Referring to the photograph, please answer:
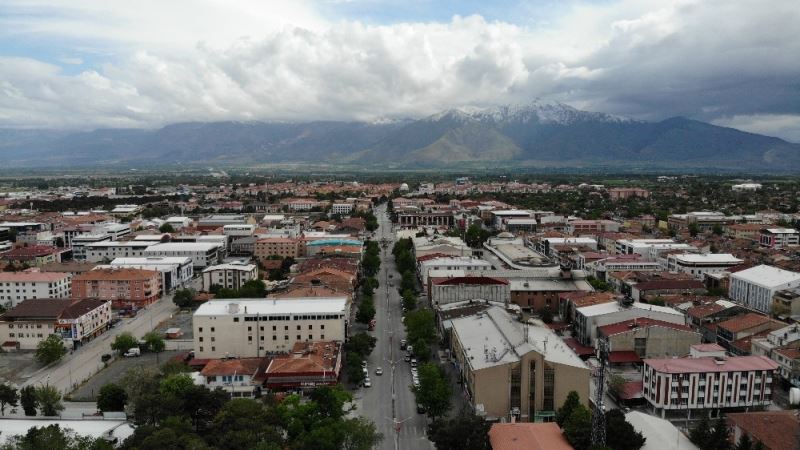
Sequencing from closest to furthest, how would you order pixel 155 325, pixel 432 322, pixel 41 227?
1. pixel 432 322
2. pixel 155 325
3. pixel 41 227

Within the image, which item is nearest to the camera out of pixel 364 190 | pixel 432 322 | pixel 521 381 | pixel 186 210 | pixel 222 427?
pixel 222 427

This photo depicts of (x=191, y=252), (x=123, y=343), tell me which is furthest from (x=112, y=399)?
(x=191, y=252)

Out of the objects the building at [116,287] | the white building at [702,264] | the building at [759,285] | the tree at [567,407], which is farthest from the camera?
the white building at [702,264]

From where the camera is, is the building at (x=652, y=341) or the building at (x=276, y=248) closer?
the building at (x=652, y=341)

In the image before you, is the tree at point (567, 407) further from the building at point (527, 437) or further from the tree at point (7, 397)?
the tree at point (7, 397)

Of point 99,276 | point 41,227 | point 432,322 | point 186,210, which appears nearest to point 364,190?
point 186,210

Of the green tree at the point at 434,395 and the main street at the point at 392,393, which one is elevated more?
the green tree at the point at 434,395

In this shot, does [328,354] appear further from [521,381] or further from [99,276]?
[99,276]

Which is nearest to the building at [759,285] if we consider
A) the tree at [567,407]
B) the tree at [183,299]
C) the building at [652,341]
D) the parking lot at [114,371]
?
the building at [652,341]
